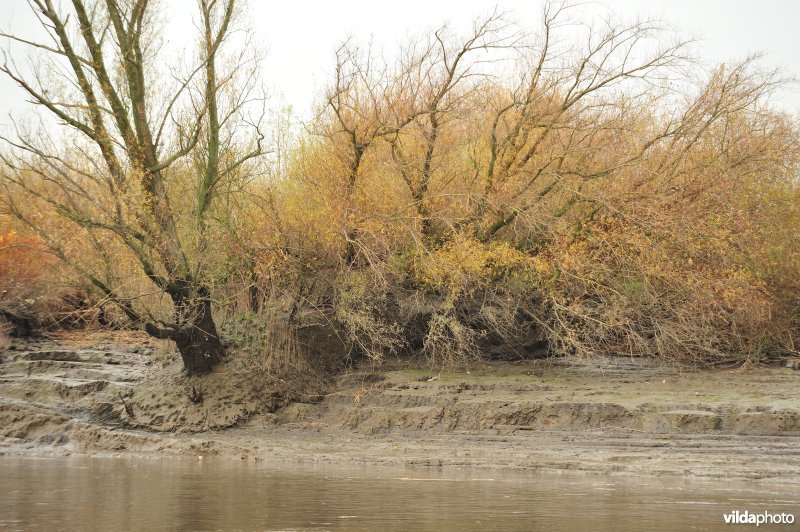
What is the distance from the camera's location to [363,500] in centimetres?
1152

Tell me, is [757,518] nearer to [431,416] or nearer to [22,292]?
[431,416]

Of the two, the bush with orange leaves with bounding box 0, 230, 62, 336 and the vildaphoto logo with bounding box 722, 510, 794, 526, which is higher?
the bush with orange leaves with bounding box 0, 230, 62, 336

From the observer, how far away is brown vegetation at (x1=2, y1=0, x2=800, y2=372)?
20297 millimetres

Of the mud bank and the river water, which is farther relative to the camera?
the mud bank

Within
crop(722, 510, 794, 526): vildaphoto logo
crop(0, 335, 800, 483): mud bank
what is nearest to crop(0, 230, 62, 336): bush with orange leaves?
crop(0, 335, 800, 483): mud bank

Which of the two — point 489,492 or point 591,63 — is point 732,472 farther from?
point 591,63

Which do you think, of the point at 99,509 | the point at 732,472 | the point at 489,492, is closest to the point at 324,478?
the point at 489,492

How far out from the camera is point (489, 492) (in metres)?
12.2

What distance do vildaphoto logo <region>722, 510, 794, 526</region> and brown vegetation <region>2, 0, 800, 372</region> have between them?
33.7ft

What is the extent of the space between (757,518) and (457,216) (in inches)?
501

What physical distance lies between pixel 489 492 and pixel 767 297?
1260 cm

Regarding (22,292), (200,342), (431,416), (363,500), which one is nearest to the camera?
(363,500)

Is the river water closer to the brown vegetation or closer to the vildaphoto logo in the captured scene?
the vildaphoto logo

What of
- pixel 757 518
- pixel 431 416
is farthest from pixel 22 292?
pixel 757 518
